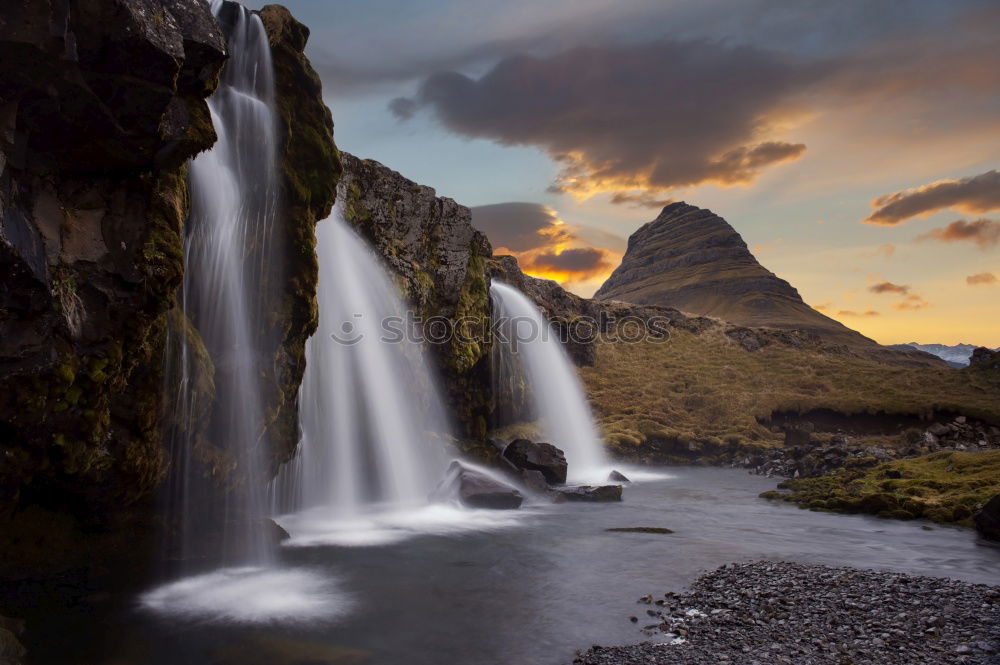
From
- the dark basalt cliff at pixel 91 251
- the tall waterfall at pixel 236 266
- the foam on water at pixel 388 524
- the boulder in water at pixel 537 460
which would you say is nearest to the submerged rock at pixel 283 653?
the dark basalt cliff at pixel 91 251

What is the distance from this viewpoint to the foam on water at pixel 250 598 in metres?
12.8

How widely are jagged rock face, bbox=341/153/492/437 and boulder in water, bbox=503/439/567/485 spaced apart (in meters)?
4.17

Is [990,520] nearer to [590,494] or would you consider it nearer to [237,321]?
[590,494]

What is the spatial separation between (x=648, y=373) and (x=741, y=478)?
106 ft

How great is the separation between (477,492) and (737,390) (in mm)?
45734

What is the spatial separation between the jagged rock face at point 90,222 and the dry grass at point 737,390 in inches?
1607

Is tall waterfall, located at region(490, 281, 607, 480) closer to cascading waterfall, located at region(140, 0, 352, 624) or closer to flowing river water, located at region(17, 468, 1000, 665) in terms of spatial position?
flowing river water, located at region(17, 468, 1000, 665)

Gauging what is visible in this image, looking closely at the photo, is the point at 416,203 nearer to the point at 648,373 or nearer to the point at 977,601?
the point at 977,601

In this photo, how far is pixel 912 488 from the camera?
27.8m

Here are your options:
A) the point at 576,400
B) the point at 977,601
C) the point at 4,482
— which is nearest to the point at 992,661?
the point at 977,601

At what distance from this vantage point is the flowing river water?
36.8 feet

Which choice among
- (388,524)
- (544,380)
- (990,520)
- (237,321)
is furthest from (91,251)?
(544,380)

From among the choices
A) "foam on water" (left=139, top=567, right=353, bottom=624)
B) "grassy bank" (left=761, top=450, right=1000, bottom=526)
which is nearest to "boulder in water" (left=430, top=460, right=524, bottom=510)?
"foam on water" (left=139, top=567, right=353, bottom=624)

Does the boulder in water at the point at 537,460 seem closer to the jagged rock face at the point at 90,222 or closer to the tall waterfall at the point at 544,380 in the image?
the tall waterfall at the point at 544,380
